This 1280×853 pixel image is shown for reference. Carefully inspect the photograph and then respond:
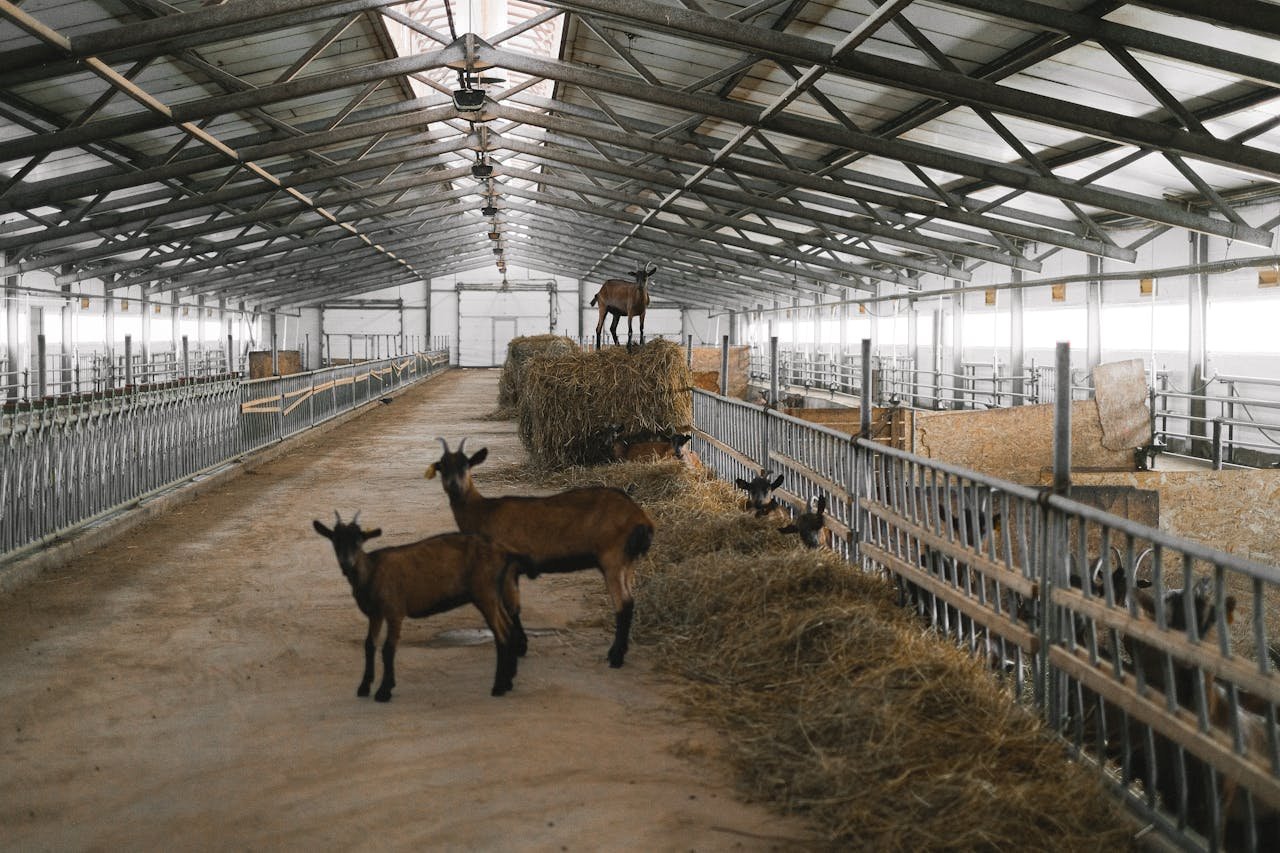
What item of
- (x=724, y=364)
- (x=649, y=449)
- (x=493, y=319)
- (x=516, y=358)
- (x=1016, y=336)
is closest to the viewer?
(x=649, y=449)

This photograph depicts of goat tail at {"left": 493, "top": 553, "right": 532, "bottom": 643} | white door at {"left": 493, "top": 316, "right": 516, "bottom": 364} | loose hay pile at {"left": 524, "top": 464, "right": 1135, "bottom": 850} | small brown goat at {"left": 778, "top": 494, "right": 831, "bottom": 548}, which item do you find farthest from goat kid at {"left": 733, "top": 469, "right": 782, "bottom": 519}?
white door at {"left": 493, "top": 316, "right": 516, "bottom": 364}

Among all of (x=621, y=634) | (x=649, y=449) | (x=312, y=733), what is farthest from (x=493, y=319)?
(x=312, y=733)

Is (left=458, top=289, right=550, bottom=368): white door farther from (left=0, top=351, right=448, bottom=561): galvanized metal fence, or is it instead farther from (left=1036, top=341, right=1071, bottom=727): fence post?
(left=1036, top=341, right=1071, bottom=727): fence post

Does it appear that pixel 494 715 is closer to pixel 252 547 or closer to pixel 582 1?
pixel 252 547

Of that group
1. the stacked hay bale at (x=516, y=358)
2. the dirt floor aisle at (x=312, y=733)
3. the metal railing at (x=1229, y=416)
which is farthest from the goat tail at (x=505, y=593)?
the stacked hay bale at (x=516, y=358)

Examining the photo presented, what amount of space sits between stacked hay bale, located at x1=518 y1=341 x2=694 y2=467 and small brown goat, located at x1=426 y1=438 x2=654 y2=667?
6.10 meters

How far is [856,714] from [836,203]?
49.9 feet

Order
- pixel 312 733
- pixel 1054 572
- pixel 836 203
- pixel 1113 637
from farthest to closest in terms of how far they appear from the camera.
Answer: pixel 836 203 → pixel 312 733 → pixel 1054 572 → pixel 1113 637

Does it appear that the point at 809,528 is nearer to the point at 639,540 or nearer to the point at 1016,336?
the point at 639,540

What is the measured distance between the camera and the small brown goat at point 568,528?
478cm

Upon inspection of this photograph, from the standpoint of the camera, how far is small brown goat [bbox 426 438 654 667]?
478cm

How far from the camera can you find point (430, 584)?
429cm

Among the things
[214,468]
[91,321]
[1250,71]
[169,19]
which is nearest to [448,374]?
[91,321]

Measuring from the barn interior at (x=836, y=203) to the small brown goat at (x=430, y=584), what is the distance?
6.76 feet
